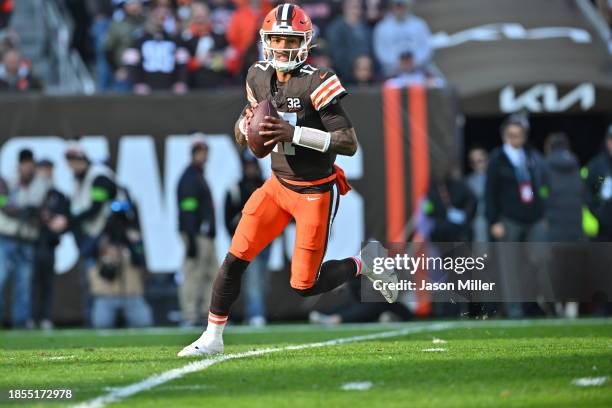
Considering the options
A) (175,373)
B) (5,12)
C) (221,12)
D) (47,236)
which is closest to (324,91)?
(175,373)

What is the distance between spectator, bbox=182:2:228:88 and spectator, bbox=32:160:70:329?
8.02 ft

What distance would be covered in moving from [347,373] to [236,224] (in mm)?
6380

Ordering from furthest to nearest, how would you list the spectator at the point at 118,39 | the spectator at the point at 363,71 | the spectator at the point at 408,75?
the spectator at the point at 118,39
the spectator at the point at 408,75
the spectator at the point at 363,71

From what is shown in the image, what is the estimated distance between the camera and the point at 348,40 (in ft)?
49.4

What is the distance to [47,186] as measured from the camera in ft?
42.3

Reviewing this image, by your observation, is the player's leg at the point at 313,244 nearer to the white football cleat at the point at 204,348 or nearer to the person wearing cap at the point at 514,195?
the white football cleat at the point at 204,348

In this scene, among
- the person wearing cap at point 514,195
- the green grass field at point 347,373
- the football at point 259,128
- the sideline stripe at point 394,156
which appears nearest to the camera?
the green grass field at point 347,373

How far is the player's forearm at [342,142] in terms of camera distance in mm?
7117

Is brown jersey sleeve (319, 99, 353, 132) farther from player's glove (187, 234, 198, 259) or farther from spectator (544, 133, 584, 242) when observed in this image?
spectator (544, 133, 584, 242)

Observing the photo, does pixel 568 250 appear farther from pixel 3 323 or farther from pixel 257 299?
pixel 3 323

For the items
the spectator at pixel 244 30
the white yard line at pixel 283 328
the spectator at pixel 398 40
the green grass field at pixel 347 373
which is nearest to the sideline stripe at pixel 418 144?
the white yard line at pixel 283 328

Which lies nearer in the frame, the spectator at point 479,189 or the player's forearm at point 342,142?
the player's forearm at point 342,142

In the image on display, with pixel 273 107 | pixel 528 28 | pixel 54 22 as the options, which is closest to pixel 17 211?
pixel 54 22

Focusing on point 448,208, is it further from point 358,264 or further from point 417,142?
point 358,264
